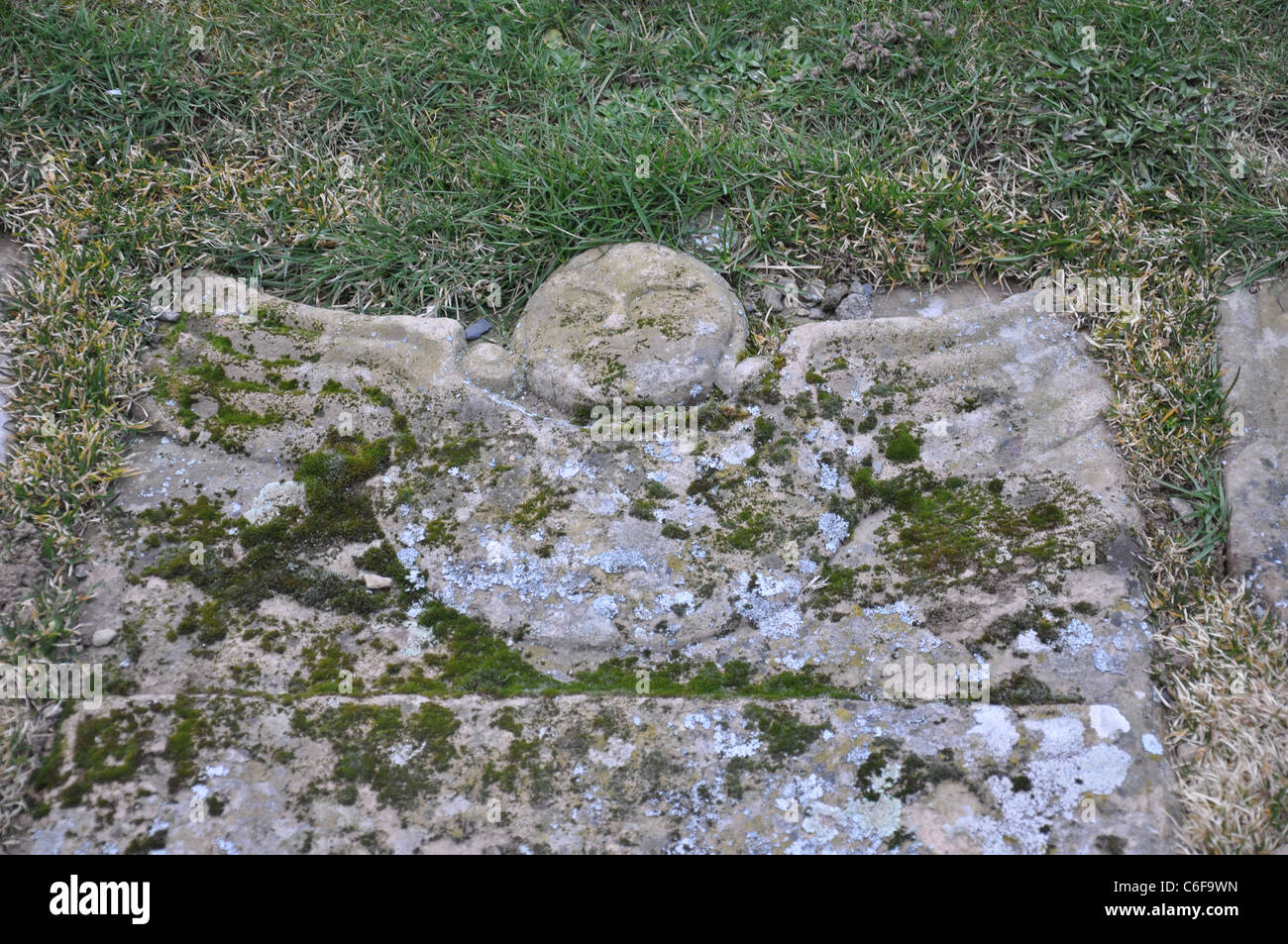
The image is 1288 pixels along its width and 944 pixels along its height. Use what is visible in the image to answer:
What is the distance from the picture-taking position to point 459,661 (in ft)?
10.1

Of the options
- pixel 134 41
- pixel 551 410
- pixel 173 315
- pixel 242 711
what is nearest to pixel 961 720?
pixel 551 410

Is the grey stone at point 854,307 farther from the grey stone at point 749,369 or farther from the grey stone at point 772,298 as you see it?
the grey stone at point 749,369

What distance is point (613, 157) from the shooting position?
14.8ft

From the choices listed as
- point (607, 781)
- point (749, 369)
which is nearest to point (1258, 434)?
point (749, 369)

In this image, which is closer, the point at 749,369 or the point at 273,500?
the point at 273,500

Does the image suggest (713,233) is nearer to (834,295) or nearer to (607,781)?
(834,295)

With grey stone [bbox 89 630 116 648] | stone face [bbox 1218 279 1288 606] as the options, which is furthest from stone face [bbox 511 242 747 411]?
stone face [bbox 1218 279 1288 606]

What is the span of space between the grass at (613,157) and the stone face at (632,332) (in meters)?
0.28

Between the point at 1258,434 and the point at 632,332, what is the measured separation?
2.47m

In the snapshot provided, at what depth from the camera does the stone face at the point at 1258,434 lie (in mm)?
3301

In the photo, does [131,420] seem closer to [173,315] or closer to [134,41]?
[173,315]

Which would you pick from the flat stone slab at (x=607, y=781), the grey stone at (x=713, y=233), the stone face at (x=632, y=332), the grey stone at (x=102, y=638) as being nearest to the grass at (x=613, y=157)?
the grey stone at (x=713, y=233)

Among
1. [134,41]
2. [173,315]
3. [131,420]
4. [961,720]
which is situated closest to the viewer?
[961,720]

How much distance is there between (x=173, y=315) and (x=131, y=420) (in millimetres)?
602
